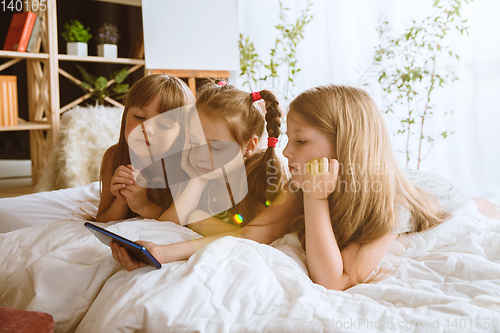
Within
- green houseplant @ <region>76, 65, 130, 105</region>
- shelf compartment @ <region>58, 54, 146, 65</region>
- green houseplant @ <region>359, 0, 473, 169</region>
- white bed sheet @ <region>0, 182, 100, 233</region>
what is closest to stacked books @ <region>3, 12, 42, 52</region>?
shelf compartment @ <region>58, 54, 146, 65</region>

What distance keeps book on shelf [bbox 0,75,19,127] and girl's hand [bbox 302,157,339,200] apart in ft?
7.35

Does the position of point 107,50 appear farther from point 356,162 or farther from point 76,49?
point 356,162

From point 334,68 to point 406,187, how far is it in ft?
5.81

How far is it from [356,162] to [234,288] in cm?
41

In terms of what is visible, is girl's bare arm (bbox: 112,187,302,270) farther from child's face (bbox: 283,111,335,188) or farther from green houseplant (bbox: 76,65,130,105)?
green houseplant (bbox: 76,65,130,105)

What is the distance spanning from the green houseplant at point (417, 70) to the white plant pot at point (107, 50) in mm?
1719

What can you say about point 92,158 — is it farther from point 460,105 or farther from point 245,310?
point 460,105

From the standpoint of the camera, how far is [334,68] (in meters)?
2.55

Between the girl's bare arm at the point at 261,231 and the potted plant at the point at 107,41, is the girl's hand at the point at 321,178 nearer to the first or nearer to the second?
the girl's bare arm at the point at 261,231

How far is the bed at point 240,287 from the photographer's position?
58cm

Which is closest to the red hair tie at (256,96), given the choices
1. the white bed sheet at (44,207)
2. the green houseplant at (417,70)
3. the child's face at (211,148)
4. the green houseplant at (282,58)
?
the child's face at (211,148)

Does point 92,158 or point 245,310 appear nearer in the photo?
point 245,310

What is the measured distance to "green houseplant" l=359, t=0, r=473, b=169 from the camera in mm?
2109

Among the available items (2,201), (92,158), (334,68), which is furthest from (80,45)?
(334,68)
